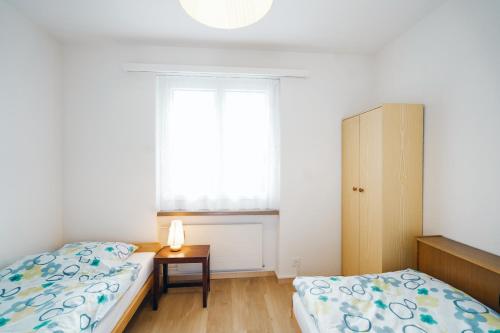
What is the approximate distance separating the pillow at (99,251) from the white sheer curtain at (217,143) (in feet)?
1.83

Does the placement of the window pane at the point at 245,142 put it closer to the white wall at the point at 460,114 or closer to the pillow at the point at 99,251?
the pillow at the point at 99,251

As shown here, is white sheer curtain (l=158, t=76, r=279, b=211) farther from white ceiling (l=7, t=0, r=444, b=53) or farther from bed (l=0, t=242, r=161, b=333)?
bed (l=0, t=242, r=161, b=333)

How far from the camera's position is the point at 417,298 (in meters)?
1.37

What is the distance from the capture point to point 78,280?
163cm

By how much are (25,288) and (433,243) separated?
114 inches

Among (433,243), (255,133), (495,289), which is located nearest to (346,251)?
(433,243)

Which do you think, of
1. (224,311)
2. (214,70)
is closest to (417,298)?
(224,311)

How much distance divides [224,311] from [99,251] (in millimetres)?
1231

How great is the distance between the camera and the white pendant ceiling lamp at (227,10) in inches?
38.1

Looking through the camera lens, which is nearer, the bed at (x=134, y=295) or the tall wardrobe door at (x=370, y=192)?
the bed at (x=134, y=295)

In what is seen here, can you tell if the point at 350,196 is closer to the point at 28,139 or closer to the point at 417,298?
the point at 417,298

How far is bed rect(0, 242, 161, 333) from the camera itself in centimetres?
119

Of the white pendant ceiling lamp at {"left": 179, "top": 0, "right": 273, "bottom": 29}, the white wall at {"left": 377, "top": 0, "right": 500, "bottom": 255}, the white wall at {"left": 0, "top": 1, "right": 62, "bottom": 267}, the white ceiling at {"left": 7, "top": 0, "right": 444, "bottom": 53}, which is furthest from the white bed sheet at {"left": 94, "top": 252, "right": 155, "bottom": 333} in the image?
the white wall at {"left": 377, "top": 0, "right": 500, "bottom": 255}

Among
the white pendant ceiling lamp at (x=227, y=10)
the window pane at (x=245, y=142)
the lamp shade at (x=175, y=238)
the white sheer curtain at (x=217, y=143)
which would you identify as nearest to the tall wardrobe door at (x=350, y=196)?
the white sheer curtain at (x=217, y=143)
